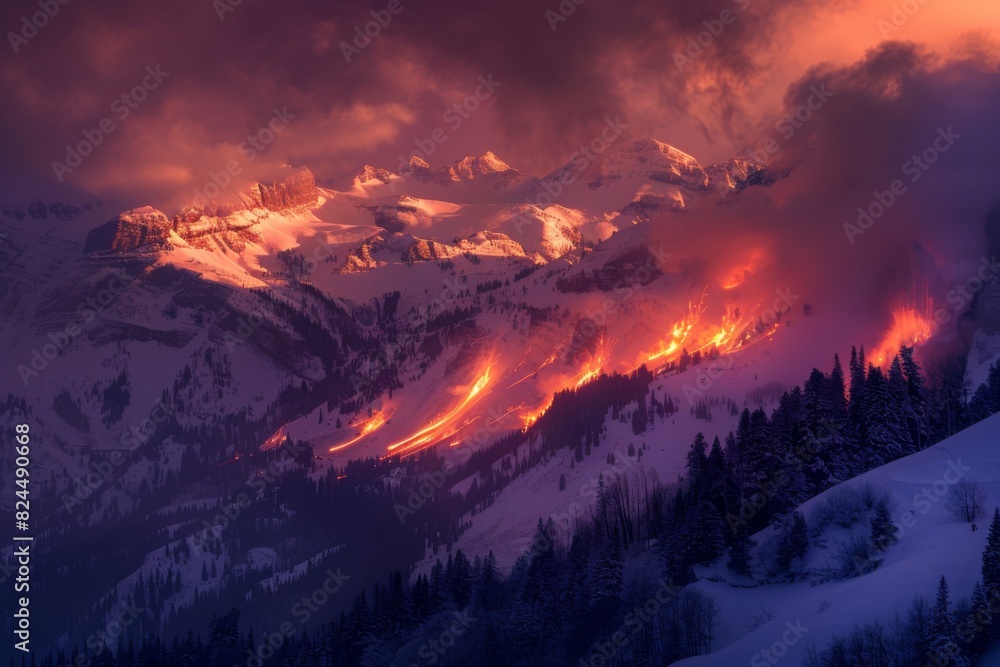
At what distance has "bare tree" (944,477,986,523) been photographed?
86.1m

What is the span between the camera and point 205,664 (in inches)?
5148

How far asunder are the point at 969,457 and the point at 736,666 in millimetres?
28718

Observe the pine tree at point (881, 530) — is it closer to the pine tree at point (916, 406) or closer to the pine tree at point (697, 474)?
the pine tree at point (697, 474)

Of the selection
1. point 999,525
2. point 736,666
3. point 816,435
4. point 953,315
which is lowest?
point 736,666

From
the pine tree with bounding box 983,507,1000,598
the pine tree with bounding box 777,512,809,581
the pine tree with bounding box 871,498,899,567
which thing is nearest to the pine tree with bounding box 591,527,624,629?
the pine tree with bounding box 777,512,809,581

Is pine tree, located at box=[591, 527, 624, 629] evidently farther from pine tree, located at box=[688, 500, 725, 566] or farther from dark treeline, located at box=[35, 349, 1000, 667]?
pine tree, located at box=[688, 500, 725, 566]

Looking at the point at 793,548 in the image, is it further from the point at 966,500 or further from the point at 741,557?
the point at 966,500

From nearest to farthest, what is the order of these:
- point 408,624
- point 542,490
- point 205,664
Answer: point 408,624, point 205,664, point 542,490

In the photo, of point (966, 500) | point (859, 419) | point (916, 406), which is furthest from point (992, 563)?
point (916, 406)

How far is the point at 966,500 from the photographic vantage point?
285 ft

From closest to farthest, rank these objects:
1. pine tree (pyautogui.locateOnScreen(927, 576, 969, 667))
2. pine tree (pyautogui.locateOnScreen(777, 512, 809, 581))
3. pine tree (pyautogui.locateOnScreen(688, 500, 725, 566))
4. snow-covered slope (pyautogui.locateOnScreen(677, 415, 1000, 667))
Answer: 1. pine tree (pyautogui.locateOnScreen(927, 576, 969, 667))
2. snow-covered slope (pyautogui.locateOnScreen(677, 415, 1000, 667))
3. pine tree (pyautogui.locateOnScreen(777, 512, 809, 581))
4. pine tree (pyautogui.locateOnScreen(688, 500, 725, 566))

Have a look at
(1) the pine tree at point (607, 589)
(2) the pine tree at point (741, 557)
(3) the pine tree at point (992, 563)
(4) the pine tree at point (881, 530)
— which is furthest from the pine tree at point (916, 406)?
(3) the pine tree at point (992, 563)

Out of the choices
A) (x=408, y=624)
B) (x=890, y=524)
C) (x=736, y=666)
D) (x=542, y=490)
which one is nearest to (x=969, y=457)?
(x=890, y=524)

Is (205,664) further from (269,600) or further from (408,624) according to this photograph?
(269,600)
